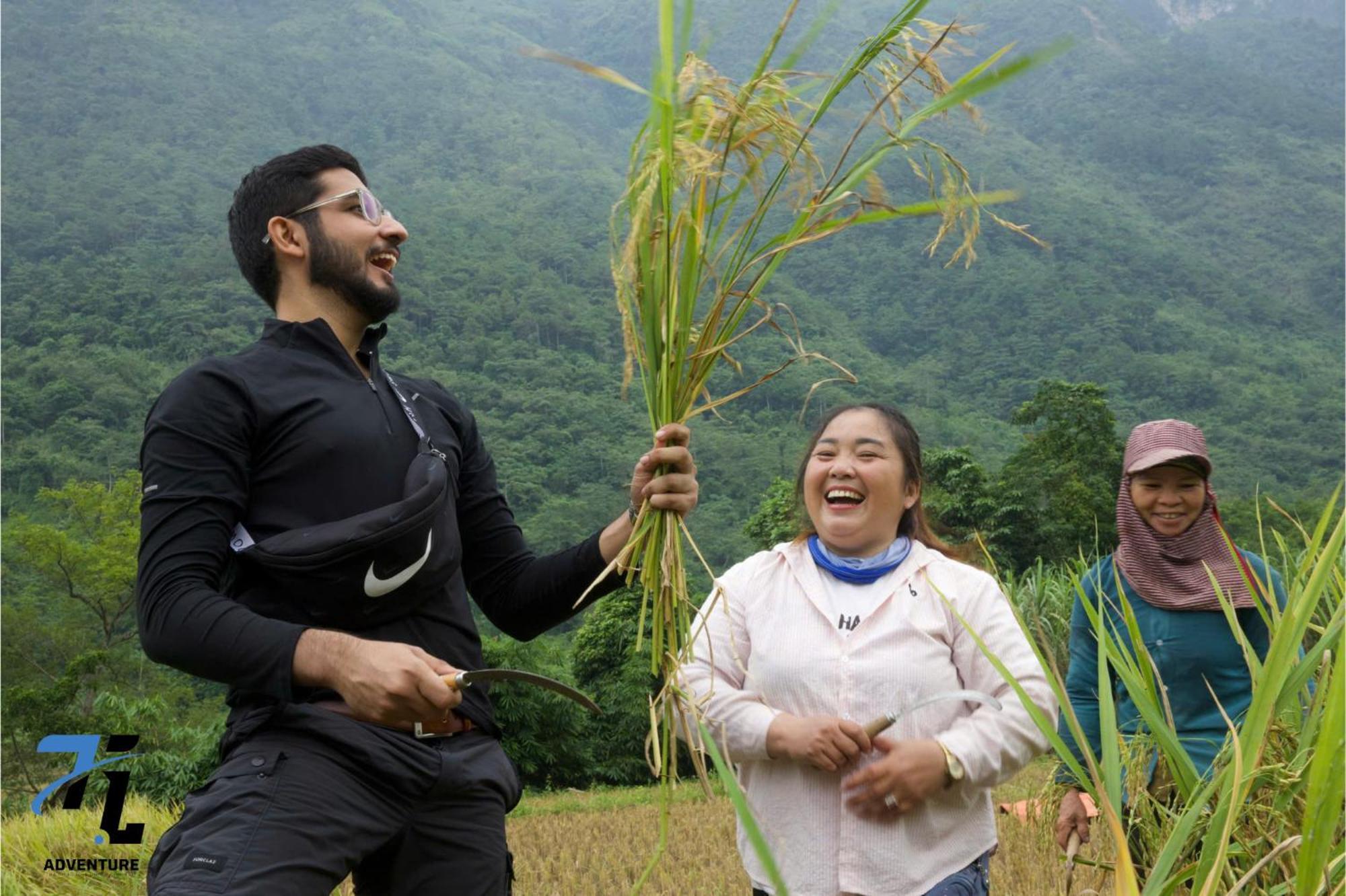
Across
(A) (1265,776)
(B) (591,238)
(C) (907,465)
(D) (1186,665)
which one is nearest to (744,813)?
(A) (1265,776)

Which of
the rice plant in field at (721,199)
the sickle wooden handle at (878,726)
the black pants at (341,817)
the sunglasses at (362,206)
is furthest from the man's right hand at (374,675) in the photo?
the sunglasses at (362,206)

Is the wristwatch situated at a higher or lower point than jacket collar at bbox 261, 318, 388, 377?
lower

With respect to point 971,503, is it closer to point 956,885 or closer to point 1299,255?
point 956,885

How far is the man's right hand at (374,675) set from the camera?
6.39 ft

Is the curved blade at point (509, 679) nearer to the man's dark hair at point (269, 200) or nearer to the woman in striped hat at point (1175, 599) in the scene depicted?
the man's dark hair at point (269, 200)

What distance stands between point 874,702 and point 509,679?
0.77 m

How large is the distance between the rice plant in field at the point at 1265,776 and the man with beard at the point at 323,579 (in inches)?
34.7

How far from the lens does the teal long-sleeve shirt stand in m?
3.18

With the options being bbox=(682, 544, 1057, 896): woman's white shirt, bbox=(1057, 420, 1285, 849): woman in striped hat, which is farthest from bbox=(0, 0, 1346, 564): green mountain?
bbox=(682, 544, 1057, 896): woman's white shirt

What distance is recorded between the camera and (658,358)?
219cm

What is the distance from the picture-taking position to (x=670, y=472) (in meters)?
2.25

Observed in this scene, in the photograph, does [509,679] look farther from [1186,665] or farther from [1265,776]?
[1186,665]

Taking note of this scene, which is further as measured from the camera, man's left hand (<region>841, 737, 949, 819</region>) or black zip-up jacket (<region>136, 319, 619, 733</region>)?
man's left hand (<region>841, 737, 949, 819</region>)

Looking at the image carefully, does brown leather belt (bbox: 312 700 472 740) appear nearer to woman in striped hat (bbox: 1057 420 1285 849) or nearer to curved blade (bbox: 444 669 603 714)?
curved blade (bbox: 444 669 603 714)
